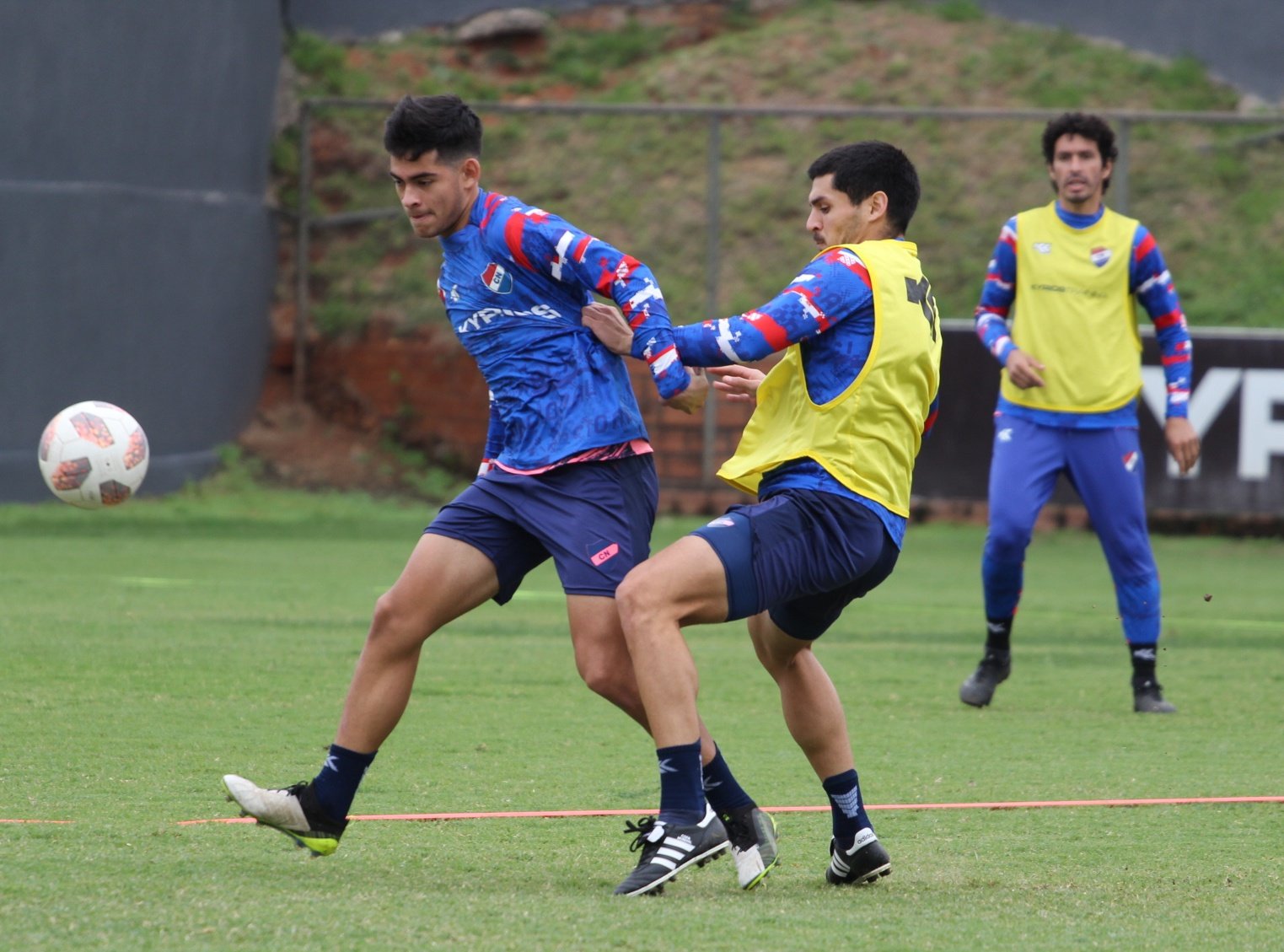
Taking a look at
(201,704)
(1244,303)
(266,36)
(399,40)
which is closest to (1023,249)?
(201,704)

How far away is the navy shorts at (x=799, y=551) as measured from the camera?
14.4ft

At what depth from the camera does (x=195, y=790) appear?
17.9 feet

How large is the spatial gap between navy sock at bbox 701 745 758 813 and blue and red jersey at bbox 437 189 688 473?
33.9 inches

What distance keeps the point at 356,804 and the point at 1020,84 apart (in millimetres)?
15723

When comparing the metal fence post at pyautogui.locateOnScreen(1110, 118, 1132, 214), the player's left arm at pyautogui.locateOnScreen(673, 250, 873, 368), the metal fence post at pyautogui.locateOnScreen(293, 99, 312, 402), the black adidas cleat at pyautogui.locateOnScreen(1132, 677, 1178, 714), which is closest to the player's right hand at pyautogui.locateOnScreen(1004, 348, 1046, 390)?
the black adidas cleat at pyautogui.locateOnScreen(1132, 677, 1178, 714)

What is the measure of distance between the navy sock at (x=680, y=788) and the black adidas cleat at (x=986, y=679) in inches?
140

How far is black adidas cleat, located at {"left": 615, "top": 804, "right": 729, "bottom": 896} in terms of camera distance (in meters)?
4.29

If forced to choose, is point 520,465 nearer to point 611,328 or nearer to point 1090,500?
point 611,328

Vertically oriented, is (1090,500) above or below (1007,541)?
above

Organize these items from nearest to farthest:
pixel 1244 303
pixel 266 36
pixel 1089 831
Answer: pixel 1089 831, pixel 1244 303, pixel 266 36

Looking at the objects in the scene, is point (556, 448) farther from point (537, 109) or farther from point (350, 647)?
point (537, 109)

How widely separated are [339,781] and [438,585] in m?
0.56

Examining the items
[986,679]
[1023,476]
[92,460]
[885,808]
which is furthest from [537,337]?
[986,679]

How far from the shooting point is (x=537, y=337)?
486 centimetres
